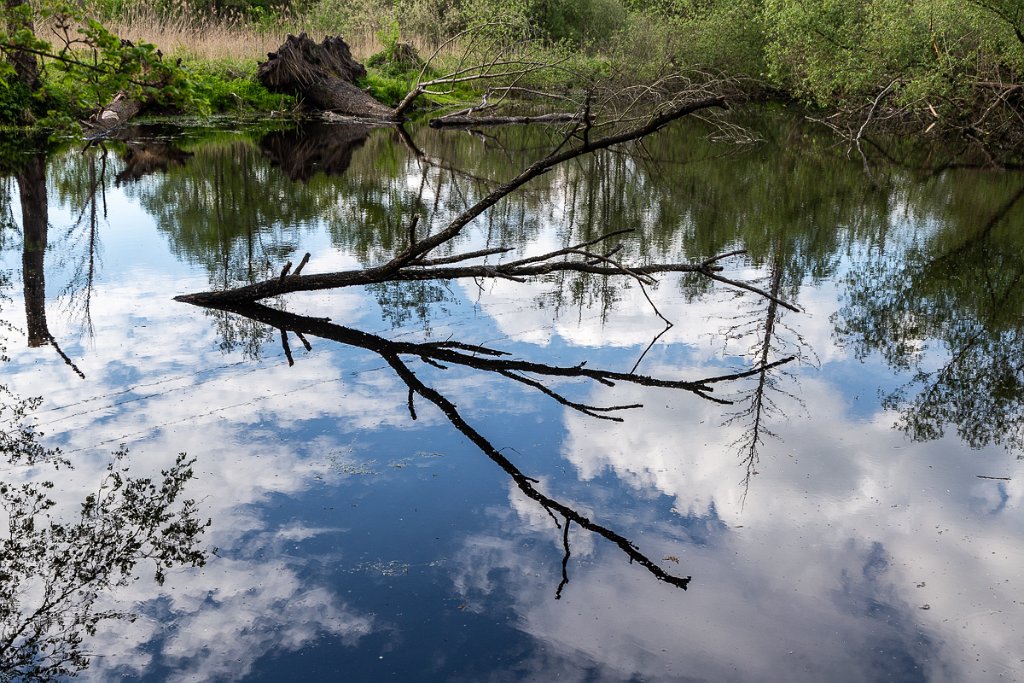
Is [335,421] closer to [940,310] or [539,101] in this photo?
[940,310]

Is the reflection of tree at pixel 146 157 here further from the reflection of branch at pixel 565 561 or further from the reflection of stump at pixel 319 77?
the reflection of branch at pixel 565 561

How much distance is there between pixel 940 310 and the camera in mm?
8391

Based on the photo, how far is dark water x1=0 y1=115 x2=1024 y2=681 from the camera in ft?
12.1

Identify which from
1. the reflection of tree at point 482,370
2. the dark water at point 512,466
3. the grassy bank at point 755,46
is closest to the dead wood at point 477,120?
the grassy bank at point 755,46

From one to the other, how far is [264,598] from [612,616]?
4.72 feet

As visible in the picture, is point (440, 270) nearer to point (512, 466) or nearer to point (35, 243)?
point (512, 466)

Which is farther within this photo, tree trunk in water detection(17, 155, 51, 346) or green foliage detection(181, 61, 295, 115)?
green foliage detection(181, 61, 295, 115)

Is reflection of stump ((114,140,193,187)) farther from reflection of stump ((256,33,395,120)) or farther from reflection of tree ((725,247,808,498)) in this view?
reflection of tree ((725,247,808,498))

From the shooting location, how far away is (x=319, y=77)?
25.3 m

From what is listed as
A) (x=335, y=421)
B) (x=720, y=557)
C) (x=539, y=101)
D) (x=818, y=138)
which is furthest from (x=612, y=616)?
(x=539, y=101)

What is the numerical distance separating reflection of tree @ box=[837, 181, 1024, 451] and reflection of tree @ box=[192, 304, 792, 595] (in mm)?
1127

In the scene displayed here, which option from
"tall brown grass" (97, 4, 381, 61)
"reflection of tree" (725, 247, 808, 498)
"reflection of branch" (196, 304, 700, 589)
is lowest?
"reflection of branch" (196, 304, 700, 589)

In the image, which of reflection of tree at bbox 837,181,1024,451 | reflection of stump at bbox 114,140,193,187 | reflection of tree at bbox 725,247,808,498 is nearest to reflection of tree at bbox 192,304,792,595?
reflection of tree at bbox 725,247,808,498

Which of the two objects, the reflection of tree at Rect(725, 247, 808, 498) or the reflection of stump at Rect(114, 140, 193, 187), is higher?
the reflection of tree at Rect(725, 247, 808, 498)
